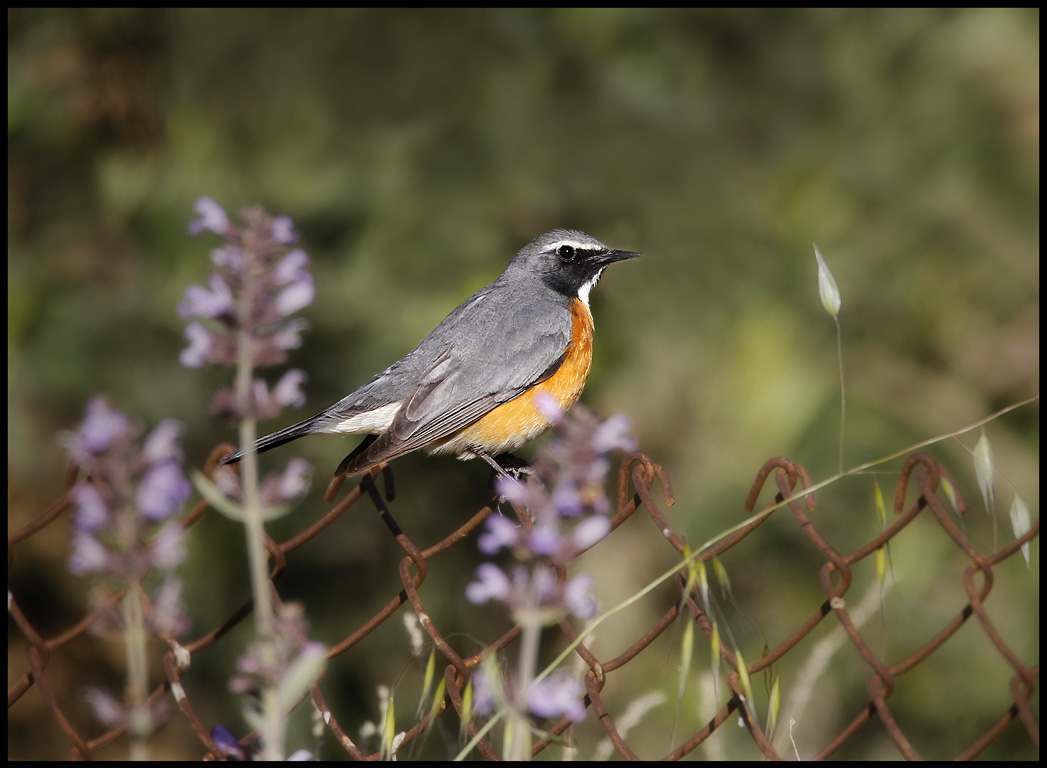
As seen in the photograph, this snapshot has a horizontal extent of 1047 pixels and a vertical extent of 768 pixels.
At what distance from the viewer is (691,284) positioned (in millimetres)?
6859

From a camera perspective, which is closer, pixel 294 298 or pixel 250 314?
pixel 250 314

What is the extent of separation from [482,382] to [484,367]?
7 cm

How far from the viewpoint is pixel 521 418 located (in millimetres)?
4301

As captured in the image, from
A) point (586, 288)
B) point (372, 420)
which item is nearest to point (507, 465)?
point (372, 420)

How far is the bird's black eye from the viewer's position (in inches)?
196

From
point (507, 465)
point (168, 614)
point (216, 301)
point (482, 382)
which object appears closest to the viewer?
point (168, 614)

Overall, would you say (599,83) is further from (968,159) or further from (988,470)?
(988,470)

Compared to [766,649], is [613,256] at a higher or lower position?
higher

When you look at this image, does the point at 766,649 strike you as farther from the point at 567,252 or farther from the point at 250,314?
the point at 567,252

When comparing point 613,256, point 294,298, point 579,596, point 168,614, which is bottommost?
point 613,256

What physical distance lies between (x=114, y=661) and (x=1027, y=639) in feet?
18.0

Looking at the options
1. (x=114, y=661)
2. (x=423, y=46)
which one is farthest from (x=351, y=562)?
(x=423, y=46)

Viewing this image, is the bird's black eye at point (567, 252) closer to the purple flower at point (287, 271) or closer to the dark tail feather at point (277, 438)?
the dark tail feather at point (277, 438)

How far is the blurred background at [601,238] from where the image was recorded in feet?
19.2
